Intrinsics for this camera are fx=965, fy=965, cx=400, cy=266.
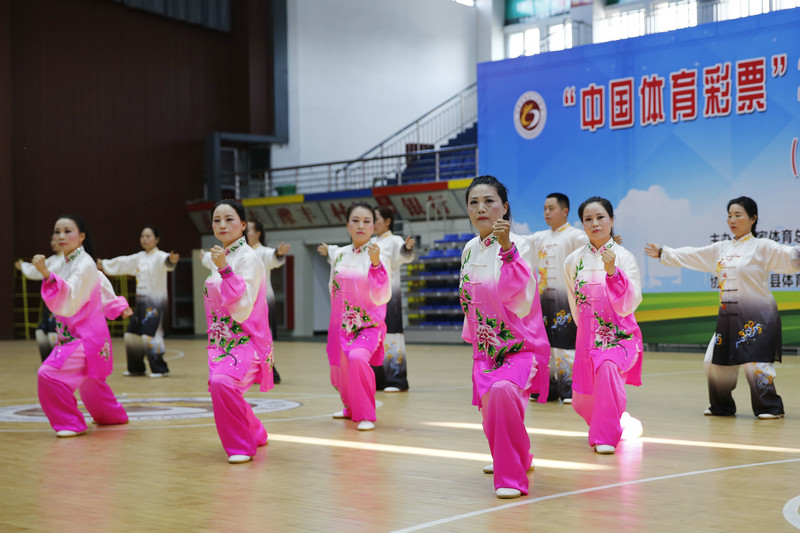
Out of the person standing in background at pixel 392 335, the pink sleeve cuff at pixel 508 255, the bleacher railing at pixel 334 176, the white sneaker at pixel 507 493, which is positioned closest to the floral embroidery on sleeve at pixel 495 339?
the pink sleeve cuff at pixel 508 255

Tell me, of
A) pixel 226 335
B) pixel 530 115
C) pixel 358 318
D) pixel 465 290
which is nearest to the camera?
pixel 465 290

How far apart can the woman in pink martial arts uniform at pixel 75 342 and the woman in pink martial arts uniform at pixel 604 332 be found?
3.27 meters

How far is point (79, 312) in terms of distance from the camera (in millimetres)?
6715

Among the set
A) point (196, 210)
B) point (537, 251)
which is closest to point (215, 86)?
point (196, 210)

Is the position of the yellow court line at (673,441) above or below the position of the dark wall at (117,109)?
below

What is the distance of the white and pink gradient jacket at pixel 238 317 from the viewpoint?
5484 mm

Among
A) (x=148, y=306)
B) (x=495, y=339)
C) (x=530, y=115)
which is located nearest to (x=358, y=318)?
(x=495, y=339)

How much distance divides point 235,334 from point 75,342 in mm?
1626

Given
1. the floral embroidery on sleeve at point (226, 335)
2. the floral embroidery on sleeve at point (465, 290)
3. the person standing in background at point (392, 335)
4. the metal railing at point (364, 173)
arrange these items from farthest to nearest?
the metal railing at point (364, 173) → the person standing in background at point (392, 335) → the floral embroidery on sleeve at point (226, 335) → the floral embroidery on sleeve at point (465, 290)

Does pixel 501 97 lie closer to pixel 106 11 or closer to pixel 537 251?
pixel 537 251

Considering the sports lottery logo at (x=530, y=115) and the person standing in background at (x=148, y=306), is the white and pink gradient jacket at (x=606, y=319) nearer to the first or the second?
the person standing in background at (x=148, y=306)

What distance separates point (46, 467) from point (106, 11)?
56.4 ft

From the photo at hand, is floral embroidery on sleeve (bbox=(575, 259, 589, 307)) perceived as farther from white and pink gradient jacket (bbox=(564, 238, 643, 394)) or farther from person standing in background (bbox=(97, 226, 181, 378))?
person standing in background (bbox=(97, 226, 181, 378))

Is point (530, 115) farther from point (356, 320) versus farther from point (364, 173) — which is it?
point (356, 320)
